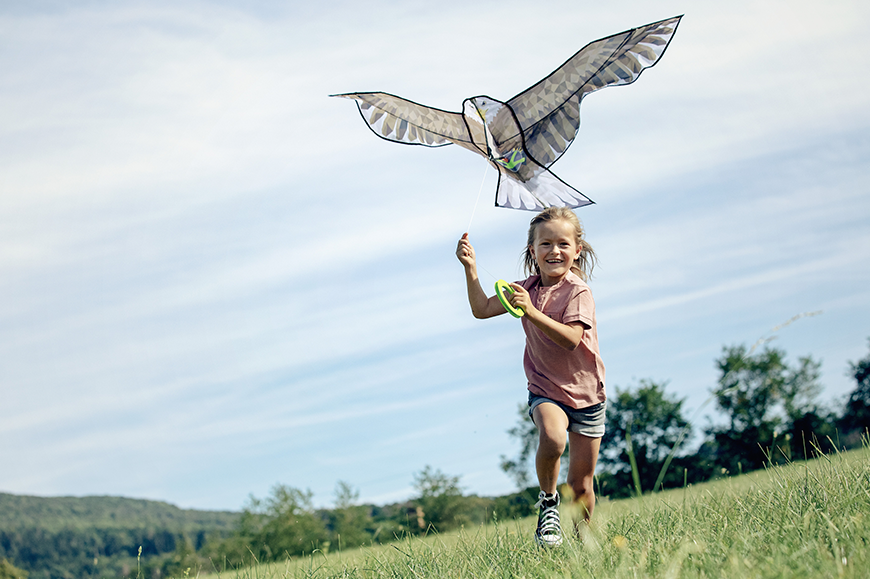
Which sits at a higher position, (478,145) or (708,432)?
(478,145)

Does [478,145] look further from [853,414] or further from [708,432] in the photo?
[853,414]

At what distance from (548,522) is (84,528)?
107202 millimetres

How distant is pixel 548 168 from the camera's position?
507cm

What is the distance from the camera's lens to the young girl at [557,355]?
13.8 ft

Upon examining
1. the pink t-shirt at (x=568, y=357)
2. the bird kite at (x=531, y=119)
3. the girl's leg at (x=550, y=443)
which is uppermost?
the bird kite at (x=531, y=119)

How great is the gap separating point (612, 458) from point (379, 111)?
28.8 m

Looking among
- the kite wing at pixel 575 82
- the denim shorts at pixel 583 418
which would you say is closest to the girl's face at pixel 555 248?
the kite wing at pixel 575 82

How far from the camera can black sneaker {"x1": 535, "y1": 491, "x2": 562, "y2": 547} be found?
3.89 meters

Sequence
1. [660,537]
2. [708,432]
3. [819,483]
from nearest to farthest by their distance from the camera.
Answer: [660,537] → [819,483] → [708,432]

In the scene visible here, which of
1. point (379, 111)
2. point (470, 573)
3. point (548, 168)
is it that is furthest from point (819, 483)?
point (379, 111)

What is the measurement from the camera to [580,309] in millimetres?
4453

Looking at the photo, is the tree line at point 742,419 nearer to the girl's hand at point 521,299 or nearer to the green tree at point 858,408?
the green tree at point 858,408

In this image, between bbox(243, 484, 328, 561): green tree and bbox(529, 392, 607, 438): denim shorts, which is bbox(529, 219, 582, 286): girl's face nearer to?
bbox(529, 392, 607, 438): denim shorts

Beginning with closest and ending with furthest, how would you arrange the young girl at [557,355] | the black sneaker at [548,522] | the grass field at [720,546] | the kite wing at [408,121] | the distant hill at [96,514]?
the grass field at [720,546], the black sneaker at [548,522], the young girl at [557,355], the kite wing at [408,121], the distant hill at [96,514]
